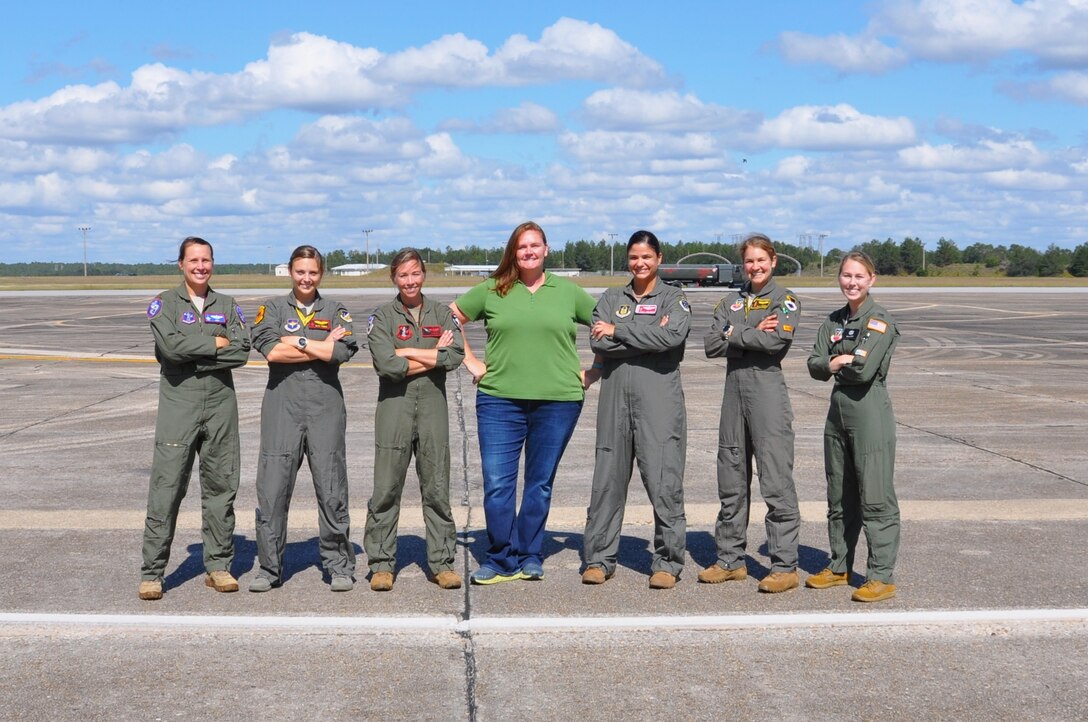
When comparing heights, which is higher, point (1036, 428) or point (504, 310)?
point (504, 310)

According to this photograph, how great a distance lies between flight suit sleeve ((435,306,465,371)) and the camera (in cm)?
626

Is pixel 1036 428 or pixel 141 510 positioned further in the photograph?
pixel 1036 428

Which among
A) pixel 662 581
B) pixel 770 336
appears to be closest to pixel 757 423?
pixel 770 336

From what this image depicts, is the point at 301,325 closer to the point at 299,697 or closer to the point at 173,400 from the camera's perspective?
the point at 173,400

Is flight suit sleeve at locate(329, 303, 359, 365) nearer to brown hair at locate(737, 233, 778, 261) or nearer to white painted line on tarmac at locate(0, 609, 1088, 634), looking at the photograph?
white painted line on tarmac at locate(0, 609, 1088, 634)

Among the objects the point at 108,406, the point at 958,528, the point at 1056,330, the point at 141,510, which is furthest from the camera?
the point at 1056,330

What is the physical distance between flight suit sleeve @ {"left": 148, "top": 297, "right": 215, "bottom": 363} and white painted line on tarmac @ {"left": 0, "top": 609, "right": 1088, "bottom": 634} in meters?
1.38

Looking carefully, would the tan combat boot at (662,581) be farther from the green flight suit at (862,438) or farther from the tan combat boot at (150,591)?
the tan combat boot at (150,591)

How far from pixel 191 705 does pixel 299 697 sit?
0.43 meters

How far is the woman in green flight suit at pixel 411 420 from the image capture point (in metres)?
6.30

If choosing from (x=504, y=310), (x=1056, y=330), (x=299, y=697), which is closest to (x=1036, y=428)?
(x=504, y=310)

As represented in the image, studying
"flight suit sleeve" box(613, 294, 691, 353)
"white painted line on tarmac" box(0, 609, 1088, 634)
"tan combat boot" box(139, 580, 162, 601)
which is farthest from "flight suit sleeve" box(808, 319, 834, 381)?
"tan combat boot" box(139, 580, 162, 601)

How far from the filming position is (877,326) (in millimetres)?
6102

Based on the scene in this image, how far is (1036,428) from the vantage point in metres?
12.4
